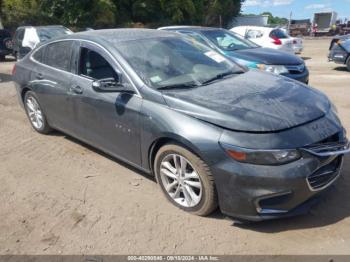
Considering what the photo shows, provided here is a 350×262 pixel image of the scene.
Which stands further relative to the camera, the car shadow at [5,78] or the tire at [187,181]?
the car shadow at [5,78]

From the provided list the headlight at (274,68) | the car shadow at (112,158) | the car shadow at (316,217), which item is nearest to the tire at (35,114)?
the car shadow at (112,158)

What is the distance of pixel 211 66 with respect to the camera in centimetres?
430

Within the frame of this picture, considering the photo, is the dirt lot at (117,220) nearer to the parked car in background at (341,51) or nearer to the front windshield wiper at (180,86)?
the front windshield wiper at (180,86)

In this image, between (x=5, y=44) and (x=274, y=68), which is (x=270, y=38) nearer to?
(x=274, y=68)

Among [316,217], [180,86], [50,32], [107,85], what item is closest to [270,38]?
[50,32]

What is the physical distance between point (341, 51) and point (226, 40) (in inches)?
201

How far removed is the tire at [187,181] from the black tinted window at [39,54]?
2815 millimetres

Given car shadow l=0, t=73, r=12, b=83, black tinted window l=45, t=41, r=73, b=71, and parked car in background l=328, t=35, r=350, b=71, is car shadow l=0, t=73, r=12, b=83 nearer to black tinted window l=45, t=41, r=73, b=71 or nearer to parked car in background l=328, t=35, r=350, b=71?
black tinted window l=45, t=41, r=73, b=71

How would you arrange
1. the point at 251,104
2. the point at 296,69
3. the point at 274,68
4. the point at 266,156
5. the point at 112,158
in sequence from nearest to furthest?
the point at 266,156
the point at 251,104
the point at 112,158
the point at 274,68
the point at 296,69

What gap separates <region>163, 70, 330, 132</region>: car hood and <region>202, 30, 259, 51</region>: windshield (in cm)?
447

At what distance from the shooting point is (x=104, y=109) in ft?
13.3

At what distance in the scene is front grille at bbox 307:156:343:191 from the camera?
3095 mm

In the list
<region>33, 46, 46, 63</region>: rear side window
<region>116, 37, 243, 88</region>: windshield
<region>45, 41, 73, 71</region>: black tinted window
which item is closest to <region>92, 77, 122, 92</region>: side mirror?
<region>116, 37, 243, 88</region>: windshield

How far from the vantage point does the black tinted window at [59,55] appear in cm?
475
